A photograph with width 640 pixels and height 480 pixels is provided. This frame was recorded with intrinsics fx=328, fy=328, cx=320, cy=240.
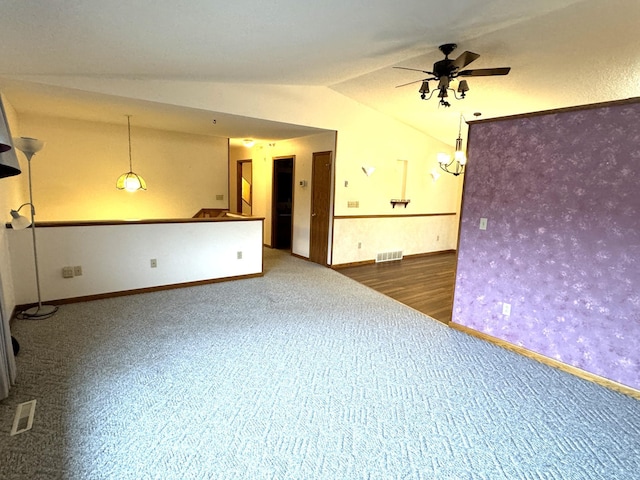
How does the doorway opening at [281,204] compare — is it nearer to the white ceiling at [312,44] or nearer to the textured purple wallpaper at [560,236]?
the white ceiling at [312,44]

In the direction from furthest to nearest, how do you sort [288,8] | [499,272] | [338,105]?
1. [338,105]
2. [499,272]
3. [288,8]

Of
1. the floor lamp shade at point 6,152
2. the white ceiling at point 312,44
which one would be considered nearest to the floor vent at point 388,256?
the white ceiling at point 312,44

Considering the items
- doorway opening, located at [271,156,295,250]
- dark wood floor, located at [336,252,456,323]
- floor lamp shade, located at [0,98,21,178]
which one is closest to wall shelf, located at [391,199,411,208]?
dark wood floor, located at [336,252,456,323]

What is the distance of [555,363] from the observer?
2.82 m

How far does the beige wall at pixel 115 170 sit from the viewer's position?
5.00 meters

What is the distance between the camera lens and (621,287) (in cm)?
248

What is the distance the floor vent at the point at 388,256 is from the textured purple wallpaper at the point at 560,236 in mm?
3162

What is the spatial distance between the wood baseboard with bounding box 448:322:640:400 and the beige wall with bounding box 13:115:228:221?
5100mm

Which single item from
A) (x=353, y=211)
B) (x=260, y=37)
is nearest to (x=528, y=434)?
(x=260, y=37)

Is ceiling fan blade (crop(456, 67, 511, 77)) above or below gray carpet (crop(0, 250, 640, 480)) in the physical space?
above

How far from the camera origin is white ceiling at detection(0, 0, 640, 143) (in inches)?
84.0

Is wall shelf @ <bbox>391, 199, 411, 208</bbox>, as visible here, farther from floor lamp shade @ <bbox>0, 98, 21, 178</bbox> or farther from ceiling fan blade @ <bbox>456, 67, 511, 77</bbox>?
floor lamp shade @ <bbox>0, 98, 21, 178</bbox>

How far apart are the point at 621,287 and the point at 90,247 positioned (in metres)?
5.23

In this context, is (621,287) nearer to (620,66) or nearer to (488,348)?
(488,348)
